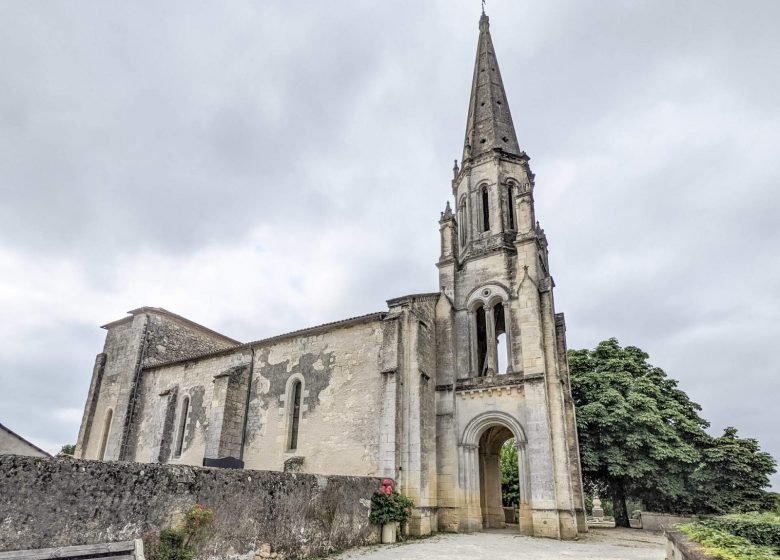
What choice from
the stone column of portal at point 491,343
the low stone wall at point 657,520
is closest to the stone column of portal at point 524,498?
the stone column of portal at point 491,343

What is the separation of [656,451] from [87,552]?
23.0 m

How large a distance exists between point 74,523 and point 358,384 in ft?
41.3

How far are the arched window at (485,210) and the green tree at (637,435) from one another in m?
9.56

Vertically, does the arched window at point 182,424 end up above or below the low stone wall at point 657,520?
above

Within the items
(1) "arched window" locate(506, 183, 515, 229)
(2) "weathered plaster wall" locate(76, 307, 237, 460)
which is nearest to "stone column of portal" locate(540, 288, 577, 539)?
(1) "arched window" locate(506, 183, 515, 229)

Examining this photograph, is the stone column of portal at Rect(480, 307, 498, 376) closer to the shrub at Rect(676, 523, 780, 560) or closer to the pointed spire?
the pointed spire

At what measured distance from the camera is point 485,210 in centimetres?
2367

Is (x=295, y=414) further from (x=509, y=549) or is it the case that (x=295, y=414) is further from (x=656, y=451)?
(x=656, y=451)

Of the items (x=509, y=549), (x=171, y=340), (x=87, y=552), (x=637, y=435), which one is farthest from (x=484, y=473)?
(x=171, y=340)

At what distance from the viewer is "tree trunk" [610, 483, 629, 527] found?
23452 mm

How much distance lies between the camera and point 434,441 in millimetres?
18328

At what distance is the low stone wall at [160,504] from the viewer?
6.20m

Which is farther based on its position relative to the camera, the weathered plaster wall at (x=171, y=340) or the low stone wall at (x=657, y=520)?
the weathered plaster wall at (x=171, y=340)

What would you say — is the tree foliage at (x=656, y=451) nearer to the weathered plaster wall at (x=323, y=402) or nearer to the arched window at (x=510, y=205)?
the arched window at (x=510, y=205)
